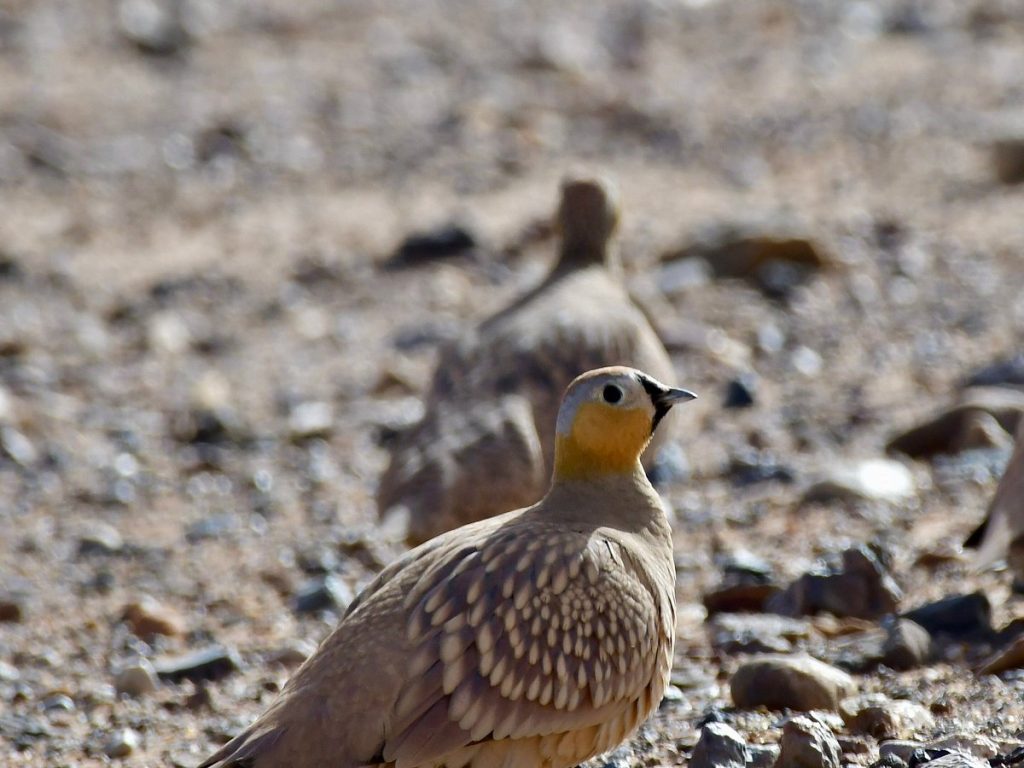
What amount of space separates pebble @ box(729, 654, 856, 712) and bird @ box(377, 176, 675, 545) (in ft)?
4.11

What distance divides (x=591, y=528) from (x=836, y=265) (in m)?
6.07

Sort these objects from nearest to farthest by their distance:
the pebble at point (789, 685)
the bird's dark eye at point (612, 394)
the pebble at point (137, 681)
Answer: the bird's dark eye at point (612, 394)
the pebble at point (789, 685)
the pebble at point (137, 681)

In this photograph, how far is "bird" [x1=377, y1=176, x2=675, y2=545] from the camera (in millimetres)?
5969

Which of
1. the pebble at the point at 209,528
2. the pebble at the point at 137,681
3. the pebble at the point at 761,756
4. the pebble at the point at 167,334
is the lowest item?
the pebble at the point at 167,334

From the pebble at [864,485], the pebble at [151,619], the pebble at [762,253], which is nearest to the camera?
the pebble at [151,619]

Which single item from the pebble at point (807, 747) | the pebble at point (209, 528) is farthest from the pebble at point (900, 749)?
the pebble at point (209, 528)

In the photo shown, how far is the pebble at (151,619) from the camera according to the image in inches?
258

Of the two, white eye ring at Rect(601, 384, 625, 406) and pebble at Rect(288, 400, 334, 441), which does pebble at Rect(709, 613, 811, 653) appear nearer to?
white eye ring at Rect(601, 384, 625, 406)

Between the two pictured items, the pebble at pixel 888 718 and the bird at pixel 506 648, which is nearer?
the bird at pixel 506 648

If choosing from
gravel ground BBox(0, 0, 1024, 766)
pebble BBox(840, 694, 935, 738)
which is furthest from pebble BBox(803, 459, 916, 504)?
pebble BBox(840, 694, 935, 738)

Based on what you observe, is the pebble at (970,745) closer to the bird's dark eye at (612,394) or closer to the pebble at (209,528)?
the bird's dark eye at (612,394)

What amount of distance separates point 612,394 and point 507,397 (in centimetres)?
170

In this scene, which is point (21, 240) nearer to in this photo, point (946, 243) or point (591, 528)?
point (946, 243)

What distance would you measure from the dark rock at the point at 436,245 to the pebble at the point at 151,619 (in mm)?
4918
